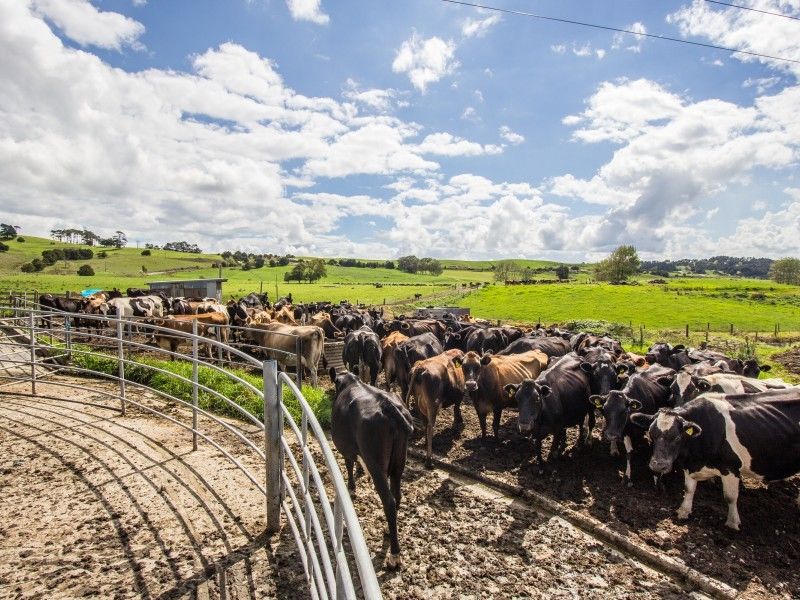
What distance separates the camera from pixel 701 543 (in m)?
5.31

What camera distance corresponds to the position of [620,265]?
102500mm

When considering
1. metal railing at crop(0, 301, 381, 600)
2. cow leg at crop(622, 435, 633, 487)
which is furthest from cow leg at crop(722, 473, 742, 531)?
metal railing at crop(0, 301, 381, 600)

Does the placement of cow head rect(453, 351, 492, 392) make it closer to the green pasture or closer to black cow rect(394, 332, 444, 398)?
black cow rect(394, 332, 444, 398)

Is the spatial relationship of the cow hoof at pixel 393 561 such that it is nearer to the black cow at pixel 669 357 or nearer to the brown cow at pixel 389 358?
the brown cow at pixel 389 358

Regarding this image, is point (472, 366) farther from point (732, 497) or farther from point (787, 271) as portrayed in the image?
point (787, 271)

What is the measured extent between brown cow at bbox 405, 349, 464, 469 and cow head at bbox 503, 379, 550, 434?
145 cm

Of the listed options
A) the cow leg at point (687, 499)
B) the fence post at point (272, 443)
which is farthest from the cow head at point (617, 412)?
the fence post at point (272, 443)

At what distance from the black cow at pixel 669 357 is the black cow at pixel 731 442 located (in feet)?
21.9

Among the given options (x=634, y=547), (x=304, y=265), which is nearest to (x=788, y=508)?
(x=634, y=547)

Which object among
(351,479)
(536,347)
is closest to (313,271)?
(536,347)

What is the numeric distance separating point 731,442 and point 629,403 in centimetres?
158

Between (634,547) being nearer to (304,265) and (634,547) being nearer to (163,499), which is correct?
(163,499)

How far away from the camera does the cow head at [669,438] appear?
6.07 m

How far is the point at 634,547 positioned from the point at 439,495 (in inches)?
92.0
